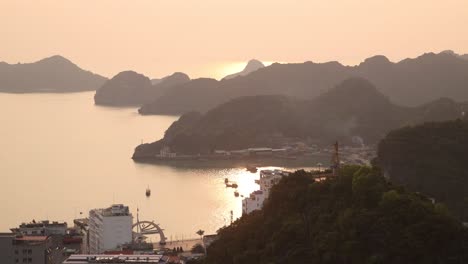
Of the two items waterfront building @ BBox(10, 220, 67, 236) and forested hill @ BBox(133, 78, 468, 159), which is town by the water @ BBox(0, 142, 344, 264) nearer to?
waterfront building @ BBox(10, 220, 67, 236)

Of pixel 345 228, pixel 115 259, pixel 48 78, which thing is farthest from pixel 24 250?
pixel 48 78

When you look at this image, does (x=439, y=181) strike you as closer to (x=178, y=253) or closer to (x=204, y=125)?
(x=178, y=253)

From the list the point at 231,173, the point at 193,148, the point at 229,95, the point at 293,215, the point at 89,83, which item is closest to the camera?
the point at 293,215

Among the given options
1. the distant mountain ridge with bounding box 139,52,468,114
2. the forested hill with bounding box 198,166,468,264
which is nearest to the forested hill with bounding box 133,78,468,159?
the distant mountain ridge with bounding box 139,52,468,114

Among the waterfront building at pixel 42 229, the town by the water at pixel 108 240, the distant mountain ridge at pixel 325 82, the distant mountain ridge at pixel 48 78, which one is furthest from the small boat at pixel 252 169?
the distant mountain ridge at pixel 48 78

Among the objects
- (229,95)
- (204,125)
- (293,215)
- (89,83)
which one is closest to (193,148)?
(204,125)

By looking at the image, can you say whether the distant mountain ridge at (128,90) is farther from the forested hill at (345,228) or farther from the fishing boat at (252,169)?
the forested hill at (345,228)

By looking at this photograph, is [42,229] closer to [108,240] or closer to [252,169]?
[108,240]
